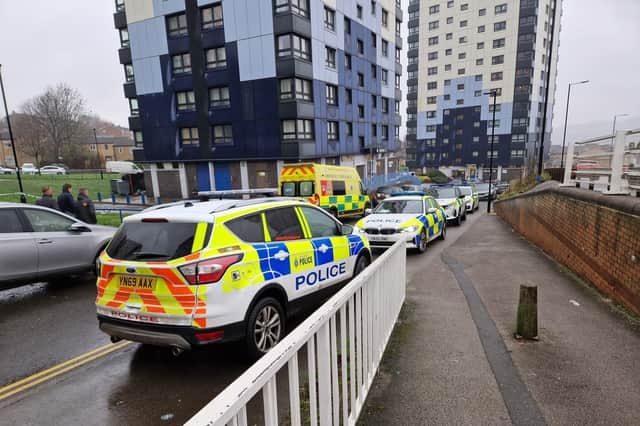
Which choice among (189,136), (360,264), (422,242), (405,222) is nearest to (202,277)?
(360,264)

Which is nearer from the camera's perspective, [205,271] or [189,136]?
[205,271]

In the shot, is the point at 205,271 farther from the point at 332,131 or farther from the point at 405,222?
the point at 332,131

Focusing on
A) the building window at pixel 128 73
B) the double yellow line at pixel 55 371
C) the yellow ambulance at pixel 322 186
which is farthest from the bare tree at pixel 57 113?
the double yellow line at pixel 55 371

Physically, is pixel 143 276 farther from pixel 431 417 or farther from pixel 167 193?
pixel 167 193

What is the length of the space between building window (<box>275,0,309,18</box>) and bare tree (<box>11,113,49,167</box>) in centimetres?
4913

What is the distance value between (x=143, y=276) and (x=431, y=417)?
292 centimetres

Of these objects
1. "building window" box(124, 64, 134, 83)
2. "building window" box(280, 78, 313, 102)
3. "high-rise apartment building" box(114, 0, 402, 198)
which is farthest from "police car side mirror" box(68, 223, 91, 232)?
"building window" box(124, 64, 134, 83)

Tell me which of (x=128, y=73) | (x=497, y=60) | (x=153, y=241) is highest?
(x=497, y=60)

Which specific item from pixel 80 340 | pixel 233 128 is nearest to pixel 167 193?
pixel 233 128

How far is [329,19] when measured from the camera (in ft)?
98.1

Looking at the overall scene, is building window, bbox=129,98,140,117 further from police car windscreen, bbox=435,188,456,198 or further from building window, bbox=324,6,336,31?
police car windscreen, bbox=435,188,456,198

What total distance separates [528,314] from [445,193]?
1366 cm

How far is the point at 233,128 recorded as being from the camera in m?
28.3

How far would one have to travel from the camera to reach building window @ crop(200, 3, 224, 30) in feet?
90.2
